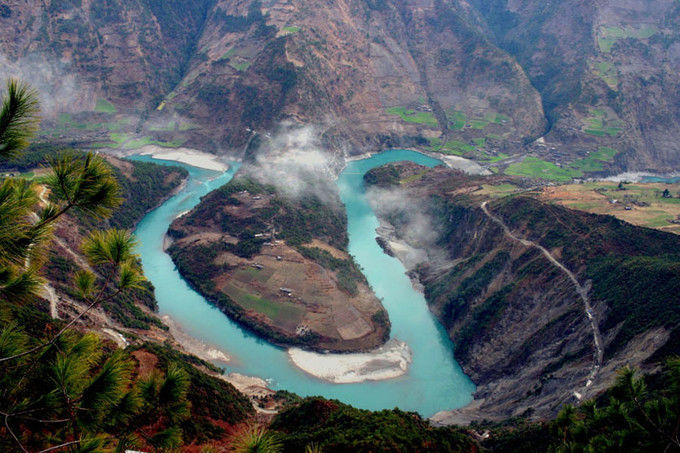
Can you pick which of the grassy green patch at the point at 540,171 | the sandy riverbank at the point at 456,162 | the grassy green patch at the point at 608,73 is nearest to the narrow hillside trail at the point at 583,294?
the sandy riverbank at the point at 456,162

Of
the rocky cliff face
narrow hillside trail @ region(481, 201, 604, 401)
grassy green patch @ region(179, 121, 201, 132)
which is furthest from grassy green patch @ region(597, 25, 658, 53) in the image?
grassy green patch @ region(179, 121, 201, 132)

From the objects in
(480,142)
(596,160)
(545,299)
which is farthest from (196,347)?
(596,160)

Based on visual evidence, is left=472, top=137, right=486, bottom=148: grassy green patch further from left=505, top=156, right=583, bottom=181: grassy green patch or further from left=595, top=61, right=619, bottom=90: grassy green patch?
left=595, top=61, right=619, bottom=90: grassy green patch

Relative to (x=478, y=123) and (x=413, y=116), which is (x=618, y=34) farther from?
(x=413, y=116)

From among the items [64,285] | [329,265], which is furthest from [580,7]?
[64,285]

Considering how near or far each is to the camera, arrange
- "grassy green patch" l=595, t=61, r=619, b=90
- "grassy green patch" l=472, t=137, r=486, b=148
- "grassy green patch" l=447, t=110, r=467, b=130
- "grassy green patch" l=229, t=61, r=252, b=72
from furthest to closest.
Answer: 1. "grassy green patch" l=447, t=110, r=467, b=130
2. "grassy green patch" l=595, t=61, r=619, b=90
3. "grassy green patch" l=472, t=137, r=486, b=148
4. "grassy green patch" l=229, t=61, r=252, b=72

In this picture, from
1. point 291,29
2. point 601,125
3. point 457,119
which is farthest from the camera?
point 457,119

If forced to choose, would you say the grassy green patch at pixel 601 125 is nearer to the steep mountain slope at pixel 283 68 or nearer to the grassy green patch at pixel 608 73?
the grassy green patch at pixel 608 73
